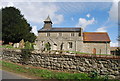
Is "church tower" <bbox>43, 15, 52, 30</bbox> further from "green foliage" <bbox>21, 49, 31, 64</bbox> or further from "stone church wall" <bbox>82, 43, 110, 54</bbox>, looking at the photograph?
"green foliage" <bbox>21, 49, 31, 64</bbox>

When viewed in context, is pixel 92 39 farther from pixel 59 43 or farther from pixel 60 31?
pixel 60 31

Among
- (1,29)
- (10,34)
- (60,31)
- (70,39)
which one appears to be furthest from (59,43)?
(1,29)

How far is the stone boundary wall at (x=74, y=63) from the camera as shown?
8289 mm

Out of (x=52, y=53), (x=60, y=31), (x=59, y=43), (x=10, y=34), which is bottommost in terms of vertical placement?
(x=52, y=53)

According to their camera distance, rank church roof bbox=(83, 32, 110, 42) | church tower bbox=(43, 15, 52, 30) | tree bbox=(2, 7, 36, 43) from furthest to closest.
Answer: church tower bbox=(43, 15, 52, 30) < church roof bbox=(83, 32, 110, 42) < tree bbox=(2, 7, 36, 43)

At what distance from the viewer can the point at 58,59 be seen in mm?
9852

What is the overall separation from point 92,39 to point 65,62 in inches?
767

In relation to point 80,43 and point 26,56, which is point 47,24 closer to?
point 80,43

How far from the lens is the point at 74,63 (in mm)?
9328

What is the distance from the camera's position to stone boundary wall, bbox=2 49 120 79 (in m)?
8.29

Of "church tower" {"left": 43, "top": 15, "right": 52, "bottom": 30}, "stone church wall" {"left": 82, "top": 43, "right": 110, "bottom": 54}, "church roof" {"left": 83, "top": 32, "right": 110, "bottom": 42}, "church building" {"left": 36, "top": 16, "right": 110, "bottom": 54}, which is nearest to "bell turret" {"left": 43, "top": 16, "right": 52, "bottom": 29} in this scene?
"church tower" {"left": 43, "top": 15, "right": 52, "bottom": 30}

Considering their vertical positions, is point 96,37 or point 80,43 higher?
point 96,37

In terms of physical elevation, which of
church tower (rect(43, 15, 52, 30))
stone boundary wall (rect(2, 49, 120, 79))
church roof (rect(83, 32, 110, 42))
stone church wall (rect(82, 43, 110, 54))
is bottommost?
stone boundary wall (rect(2, 49, 120, 79))

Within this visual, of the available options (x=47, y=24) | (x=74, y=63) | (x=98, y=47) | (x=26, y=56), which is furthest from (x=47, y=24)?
(x=74, y=63)
